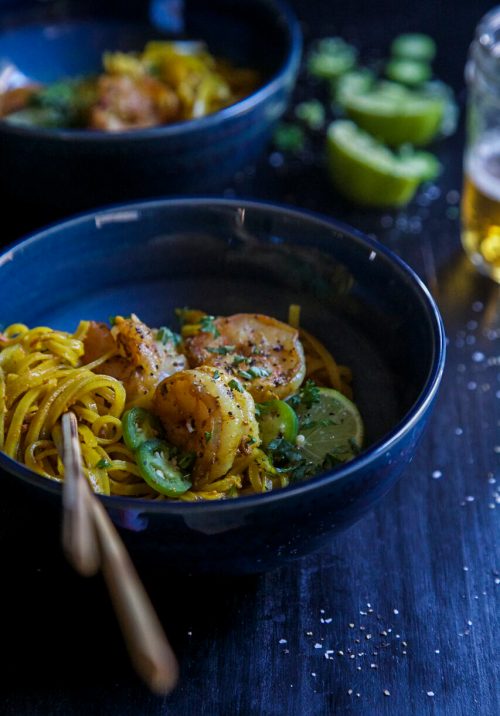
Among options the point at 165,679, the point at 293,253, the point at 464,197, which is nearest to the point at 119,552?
the point at 165,679

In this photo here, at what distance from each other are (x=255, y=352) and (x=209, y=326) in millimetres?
131

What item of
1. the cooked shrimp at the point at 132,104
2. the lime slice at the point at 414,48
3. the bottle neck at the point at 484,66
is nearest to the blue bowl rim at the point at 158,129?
the cooked shrimp at the point at 132,104

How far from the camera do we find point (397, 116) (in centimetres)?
308

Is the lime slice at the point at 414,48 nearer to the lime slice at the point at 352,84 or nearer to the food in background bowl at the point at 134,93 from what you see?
the lime slice at the point at 352,84

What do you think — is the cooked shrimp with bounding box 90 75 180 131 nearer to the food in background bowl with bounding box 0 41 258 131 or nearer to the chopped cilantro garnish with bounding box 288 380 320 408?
the food in background bowl with bounding box 0 41 258 131

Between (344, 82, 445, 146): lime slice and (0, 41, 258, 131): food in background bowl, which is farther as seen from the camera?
(344, 82, 445, 146): lime slice

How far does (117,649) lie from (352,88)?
219 centimetres

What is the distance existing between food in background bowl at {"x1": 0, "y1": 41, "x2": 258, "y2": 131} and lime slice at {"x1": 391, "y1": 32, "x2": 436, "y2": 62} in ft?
2.26

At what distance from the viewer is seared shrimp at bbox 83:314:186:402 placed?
1.94m

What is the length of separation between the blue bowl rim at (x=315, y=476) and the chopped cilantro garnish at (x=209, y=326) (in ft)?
0.88

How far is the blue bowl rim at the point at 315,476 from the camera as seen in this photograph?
1.50 meters

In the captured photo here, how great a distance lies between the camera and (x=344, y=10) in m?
3.85

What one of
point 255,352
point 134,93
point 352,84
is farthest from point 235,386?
point 352,84

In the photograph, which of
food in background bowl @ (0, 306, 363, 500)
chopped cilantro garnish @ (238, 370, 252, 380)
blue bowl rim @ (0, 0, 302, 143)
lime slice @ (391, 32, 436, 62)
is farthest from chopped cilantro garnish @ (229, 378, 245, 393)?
lime slice @ (391, 32, 436, 62)
